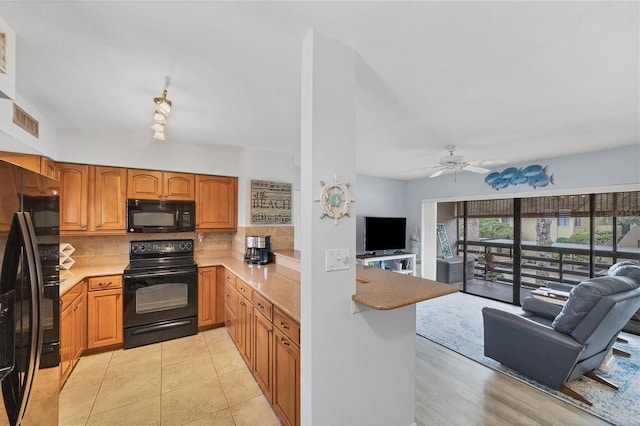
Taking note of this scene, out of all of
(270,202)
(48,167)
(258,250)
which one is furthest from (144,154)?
(258,250)

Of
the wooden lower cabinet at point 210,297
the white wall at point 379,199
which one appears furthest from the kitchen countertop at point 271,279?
the white wall at point 379,199

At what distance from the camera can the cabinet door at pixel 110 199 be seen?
3.12 m

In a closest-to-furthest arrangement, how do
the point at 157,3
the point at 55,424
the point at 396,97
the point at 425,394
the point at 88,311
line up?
the point at 157,3
the point at 55,424
the point at 396,97
the point at 425,394
the point at 88,311

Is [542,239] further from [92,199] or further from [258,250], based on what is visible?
[92,199]

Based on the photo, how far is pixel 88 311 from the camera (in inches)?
111

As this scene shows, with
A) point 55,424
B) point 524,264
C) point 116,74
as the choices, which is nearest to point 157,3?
point 116,74

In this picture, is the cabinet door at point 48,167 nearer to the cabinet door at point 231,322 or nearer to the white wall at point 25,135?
the white wall at point 25,135

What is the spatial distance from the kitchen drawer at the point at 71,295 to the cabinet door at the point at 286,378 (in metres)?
1.94

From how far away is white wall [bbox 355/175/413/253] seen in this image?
18.4ft

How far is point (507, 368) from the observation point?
8.95 feet

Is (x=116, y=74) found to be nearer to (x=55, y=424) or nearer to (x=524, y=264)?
(x=55, y=424)

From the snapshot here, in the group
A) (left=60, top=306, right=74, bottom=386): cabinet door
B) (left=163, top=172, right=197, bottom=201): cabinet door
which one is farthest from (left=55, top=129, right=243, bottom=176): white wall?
(left=60, top=306, right=74, bottom=386): cabinet door

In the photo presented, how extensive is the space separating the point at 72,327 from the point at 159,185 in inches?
67.7

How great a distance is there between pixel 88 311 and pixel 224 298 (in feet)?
4.54
